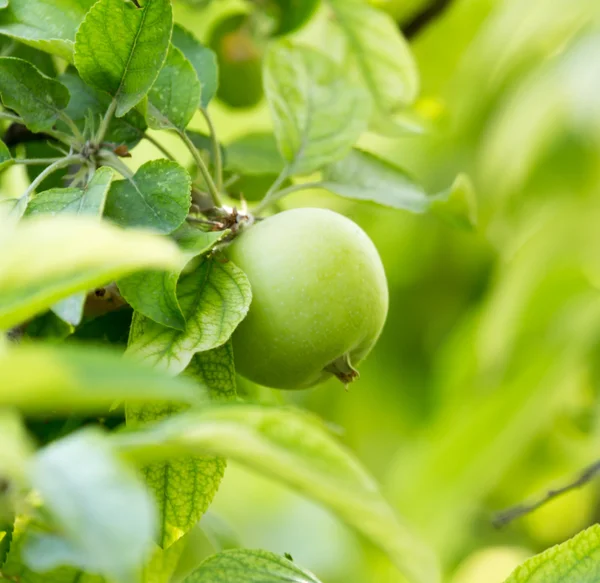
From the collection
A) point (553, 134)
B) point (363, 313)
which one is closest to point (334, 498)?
point (363, 313)

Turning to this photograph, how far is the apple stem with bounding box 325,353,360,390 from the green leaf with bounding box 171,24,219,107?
19 cm

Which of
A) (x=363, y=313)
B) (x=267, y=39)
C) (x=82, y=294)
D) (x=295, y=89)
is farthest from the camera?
(x=267, y=39)

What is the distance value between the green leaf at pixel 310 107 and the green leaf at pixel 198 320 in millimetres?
147

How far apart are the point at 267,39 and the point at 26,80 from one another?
1.20ft

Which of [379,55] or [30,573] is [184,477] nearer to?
[30,573]

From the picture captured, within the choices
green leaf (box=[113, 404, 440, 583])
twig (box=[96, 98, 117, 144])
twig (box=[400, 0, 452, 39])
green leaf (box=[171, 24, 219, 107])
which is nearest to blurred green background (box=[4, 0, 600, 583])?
twig (box=[400, 0, 452, 39])

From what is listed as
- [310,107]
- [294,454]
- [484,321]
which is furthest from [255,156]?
[484,321]

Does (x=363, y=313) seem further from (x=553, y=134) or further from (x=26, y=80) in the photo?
(x=553, y=134)

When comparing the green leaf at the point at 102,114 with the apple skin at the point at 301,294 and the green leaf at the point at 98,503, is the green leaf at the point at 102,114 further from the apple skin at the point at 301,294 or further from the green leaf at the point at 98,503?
the green leaf at the point at 98,503

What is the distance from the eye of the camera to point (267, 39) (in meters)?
0.84

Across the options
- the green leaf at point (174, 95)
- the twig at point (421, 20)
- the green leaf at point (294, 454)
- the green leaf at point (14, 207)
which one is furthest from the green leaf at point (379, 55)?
the green leaf at point (294, 454)

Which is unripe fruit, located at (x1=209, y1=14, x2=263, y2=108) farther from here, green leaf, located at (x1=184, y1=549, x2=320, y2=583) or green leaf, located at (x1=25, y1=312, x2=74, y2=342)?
green leaf, located at (x1=184, y1=549, x2=320, y2=583)

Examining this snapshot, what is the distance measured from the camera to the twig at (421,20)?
0.93 m

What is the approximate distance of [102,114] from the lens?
1.79 ft
